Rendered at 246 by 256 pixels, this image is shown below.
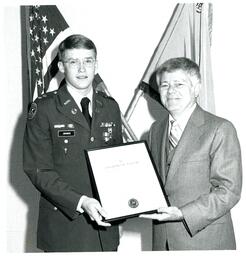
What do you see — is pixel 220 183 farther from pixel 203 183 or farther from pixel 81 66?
pixel 81 66

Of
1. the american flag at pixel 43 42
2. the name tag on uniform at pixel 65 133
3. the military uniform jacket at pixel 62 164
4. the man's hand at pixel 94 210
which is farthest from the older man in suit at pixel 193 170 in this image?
the american flag at pixel 43 42

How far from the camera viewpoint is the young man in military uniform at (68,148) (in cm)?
165

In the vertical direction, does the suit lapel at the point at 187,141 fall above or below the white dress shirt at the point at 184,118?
below

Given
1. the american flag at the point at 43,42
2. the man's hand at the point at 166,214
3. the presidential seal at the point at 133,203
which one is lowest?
the man's hand at the point at 166,214

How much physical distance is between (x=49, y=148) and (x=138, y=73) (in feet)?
2.70

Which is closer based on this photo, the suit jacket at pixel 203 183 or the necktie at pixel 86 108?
the suit jacket at pixel 203 183

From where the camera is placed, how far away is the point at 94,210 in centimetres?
155

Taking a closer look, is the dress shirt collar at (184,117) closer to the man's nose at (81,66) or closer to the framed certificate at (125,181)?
the framed certificate at (125,181)

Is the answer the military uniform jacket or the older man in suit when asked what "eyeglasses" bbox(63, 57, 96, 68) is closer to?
the military uniform jacket

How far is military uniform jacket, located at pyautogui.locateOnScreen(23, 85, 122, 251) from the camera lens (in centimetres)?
164

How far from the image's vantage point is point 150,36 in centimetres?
221

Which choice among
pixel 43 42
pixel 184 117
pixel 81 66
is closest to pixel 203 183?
pixel 184 117

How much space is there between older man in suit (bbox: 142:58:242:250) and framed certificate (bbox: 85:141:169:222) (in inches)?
2.0

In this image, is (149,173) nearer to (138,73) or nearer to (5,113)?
(138,73)
